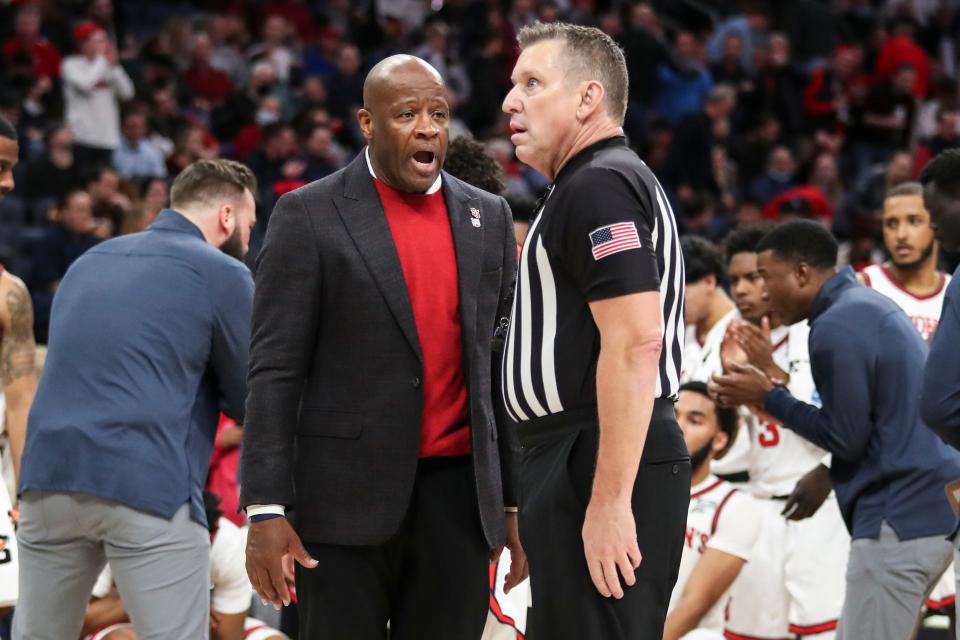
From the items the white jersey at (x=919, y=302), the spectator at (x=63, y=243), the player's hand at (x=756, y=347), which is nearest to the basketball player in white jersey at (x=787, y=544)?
the white jersey at (x=919, y=302)

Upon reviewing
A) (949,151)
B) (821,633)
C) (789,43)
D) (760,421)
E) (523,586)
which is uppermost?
(789,43)

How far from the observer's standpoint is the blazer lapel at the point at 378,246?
3.58m

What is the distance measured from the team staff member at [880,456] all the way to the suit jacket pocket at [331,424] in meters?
2.16

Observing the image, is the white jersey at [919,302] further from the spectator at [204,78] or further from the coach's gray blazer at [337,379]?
the spectator at [204,78]

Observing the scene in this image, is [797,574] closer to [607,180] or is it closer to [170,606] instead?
[170,606]

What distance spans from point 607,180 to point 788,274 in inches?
99.6

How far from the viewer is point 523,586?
225 inches

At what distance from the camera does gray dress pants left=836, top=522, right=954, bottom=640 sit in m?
5.03

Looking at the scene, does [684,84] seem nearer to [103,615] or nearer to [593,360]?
[103,615]

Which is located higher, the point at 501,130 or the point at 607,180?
the point at 501,130

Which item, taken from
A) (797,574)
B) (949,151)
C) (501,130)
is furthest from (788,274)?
(501,130)

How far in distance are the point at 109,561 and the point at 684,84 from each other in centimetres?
1295

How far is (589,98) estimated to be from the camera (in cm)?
333

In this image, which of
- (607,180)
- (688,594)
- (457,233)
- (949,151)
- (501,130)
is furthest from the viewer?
(501,130)
